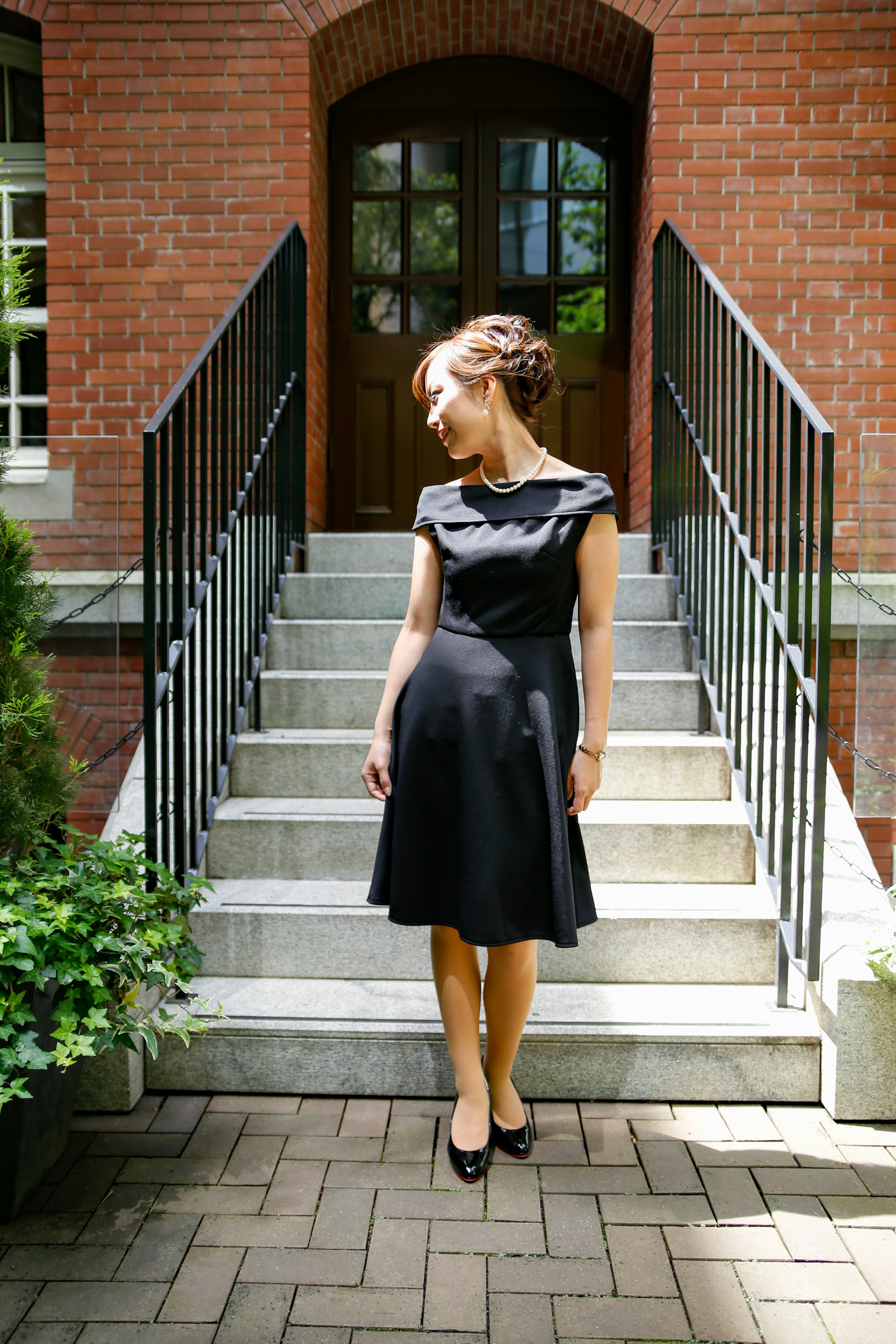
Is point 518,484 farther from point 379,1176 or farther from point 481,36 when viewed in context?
point 481,36

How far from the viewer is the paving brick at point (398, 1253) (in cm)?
168

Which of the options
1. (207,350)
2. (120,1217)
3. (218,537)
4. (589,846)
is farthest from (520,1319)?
(207,350)

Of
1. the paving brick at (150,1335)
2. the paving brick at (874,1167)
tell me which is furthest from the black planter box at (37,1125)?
the paving brick at (874,1167)

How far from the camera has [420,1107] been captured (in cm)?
224

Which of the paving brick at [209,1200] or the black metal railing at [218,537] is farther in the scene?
the black metal railing at [218,537]

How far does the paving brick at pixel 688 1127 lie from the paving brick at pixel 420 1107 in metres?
0.43

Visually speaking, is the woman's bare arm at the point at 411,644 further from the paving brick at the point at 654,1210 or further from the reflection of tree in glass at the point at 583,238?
the reflection of tree in glass at the point at 583,238

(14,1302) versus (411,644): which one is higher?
(411,644)

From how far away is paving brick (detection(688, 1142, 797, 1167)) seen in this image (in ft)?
6.64

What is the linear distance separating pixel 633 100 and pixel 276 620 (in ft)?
10.4

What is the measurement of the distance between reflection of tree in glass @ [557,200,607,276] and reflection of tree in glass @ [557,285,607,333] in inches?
3.1

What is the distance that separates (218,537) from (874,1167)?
2.28 metres

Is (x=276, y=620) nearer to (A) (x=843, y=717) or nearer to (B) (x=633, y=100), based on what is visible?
(A) (x=843, y=717)

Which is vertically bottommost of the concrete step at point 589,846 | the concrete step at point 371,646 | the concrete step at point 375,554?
the concrete step at point 589,846
